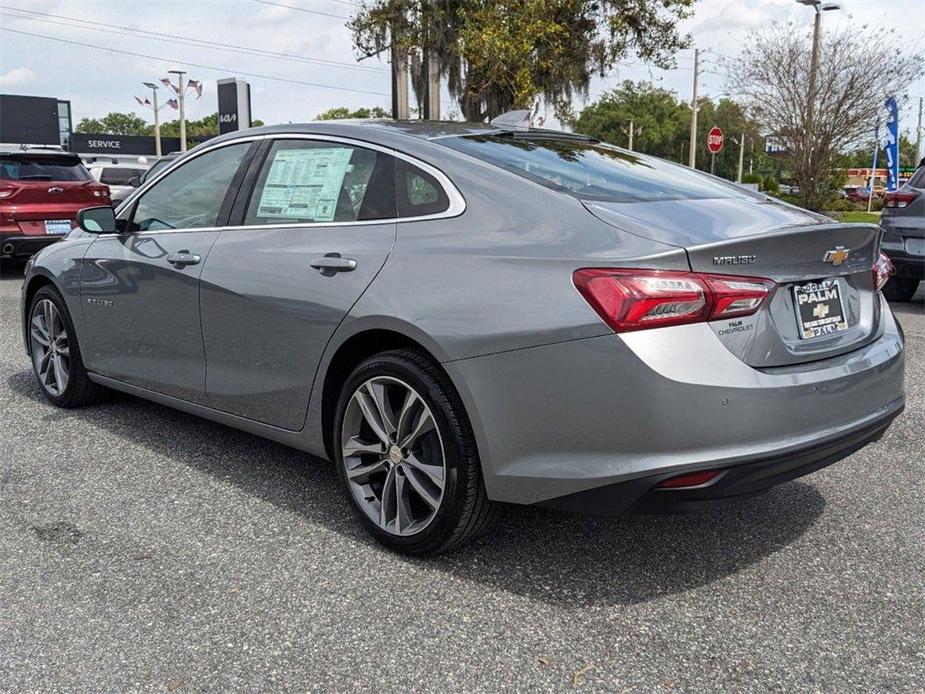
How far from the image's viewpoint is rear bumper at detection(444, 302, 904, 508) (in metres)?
2.65

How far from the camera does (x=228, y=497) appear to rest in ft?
12.8

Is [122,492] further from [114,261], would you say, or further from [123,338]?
[114,261]

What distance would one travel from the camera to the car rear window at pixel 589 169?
3242 mm

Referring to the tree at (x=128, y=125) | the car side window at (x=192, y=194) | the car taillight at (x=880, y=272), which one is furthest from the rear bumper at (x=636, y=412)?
the tree at (x=128, y=125)

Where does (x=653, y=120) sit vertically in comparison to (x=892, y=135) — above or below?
above

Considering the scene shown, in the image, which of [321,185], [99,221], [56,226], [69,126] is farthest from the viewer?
[69,126]

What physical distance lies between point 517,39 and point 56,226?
1155 centimetres

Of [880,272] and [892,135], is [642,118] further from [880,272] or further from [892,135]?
[880,272]

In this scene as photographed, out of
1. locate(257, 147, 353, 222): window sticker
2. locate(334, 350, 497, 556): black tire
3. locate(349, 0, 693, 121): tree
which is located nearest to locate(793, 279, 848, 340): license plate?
locate(334, 350, 497, 556): black tire

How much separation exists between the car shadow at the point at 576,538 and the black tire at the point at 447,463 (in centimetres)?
12

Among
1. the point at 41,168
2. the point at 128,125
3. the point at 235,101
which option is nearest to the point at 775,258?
the point at 41,168

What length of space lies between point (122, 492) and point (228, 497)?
0.47 metres

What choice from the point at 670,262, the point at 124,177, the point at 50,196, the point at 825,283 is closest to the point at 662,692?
the point at 670,262

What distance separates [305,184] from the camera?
3.78m
